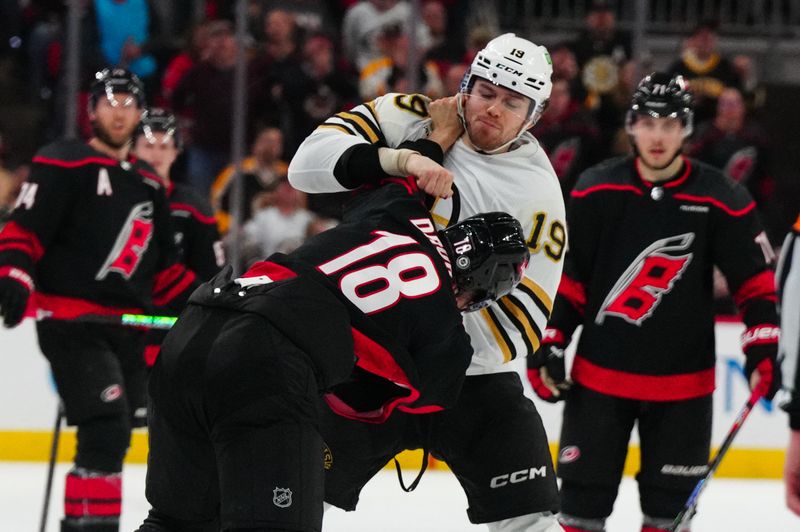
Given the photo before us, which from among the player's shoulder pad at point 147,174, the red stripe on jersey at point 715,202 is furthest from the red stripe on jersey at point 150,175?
the red stripe on jersey at point 715,202

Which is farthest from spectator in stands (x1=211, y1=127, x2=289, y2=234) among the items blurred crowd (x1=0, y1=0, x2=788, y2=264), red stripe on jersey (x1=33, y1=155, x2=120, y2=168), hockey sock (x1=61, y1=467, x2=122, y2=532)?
hockey sock (x1=61, y1=467, x2=122, y2=532)

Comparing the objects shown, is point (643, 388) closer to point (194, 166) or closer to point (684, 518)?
point (684, 518)

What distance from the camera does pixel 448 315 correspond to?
2467 mm

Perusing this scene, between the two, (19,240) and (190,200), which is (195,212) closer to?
(190,200)

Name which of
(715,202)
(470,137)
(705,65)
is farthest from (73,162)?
(705,65)

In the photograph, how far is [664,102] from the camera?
3.91m

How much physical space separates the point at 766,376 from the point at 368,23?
14.1 feet

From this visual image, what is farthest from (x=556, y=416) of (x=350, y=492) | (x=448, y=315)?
(x=448, y=315)

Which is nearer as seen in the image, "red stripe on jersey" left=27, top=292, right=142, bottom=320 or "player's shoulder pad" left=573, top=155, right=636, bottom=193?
"player's shoulder pad" left=573, top=155, right=636, bottom=193

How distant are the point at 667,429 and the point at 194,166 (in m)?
3.67

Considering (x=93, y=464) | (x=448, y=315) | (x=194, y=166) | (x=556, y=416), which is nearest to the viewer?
(x=448, y=315)

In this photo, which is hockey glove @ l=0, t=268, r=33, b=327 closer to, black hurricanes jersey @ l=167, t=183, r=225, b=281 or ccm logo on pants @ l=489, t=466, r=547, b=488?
black hurricanes jersey @ l=167, t=183, r=225, b=281

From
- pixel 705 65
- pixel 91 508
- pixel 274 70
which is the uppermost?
pixel 705 65

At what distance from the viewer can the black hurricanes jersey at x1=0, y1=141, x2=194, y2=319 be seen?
4.26 m
